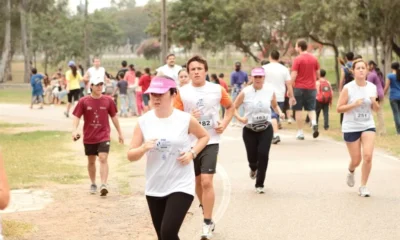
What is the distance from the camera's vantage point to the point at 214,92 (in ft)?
29.3

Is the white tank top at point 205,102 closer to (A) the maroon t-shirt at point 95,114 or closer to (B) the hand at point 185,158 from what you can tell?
(B) the hand at point 185,158

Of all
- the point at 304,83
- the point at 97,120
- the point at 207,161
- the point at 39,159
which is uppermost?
the point at 304,83

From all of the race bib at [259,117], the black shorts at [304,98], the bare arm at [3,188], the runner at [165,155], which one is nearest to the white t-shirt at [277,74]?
the black shorts at [304,98]

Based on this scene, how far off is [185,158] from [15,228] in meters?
3.34

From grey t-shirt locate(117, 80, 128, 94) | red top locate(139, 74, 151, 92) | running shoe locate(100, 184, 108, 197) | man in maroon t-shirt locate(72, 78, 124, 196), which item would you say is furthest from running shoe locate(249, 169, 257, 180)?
grey t-shirt locate(117, 80, 128, 94)

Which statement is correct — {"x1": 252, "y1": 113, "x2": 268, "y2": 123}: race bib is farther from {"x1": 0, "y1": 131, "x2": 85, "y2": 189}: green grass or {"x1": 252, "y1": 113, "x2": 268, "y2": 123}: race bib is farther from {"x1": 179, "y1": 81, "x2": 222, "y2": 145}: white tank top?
{"x1": 0, "y1": 131, "x2": 85, "y2": 189}: green grass

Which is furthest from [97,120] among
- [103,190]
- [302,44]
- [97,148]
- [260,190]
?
[302,44]

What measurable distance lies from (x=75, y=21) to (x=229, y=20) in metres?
35.6

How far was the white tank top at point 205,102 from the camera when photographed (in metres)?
8.85

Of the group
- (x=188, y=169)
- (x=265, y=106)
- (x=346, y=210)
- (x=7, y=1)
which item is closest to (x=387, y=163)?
(x=265, y=106)

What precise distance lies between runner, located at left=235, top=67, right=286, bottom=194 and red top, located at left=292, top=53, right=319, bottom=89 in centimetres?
682

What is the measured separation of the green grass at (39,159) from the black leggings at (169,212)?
6.22 metres

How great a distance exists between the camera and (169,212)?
645 centimetres

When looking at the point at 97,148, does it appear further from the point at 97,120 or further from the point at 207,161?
the point at 207,161
